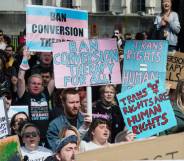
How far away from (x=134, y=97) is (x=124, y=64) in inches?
27.5

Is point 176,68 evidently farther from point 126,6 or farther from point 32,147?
point 126,6

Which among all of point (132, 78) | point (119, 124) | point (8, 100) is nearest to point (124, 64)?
point (132, 78)

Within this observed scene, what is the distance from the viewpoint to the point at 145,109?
5875mm

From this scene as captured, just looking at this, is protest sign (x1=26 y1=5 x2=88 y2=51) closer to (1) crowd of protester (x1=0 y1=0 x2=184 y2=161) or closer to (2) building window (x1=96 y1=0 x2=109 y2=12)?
(1) crowd of protester (x1=0 y1=0 x2=184 y2=161)

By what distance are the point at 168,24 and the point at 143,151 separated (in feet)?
10.8

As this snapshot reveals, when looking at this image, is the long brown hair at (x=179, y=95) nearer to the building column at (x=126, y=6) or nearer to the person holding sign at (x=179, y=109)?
the person holding sign at (x=179, y=109)

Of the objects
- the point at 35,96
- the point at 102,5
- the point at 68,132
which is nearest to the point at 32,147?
the point at 68,132

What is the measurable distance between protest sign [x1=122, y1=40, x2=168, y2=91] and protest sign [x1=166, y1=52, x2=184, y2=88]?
0.61ft

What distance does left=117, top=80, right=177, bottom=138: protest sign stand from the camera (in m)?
5.84

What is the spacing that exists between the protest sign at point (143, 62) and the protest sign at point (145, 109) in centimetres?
42

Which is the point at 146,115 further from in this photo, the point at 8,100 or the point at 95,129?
the point at 8,100

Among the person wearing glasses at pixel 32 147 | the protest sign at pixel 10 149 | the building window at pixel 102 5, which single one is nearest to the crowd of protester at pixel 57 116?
the person wearing glasses at pixel 32 147

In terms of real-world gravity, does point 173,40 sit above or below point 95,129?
above

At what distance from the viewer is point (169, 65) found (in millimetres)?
6629
